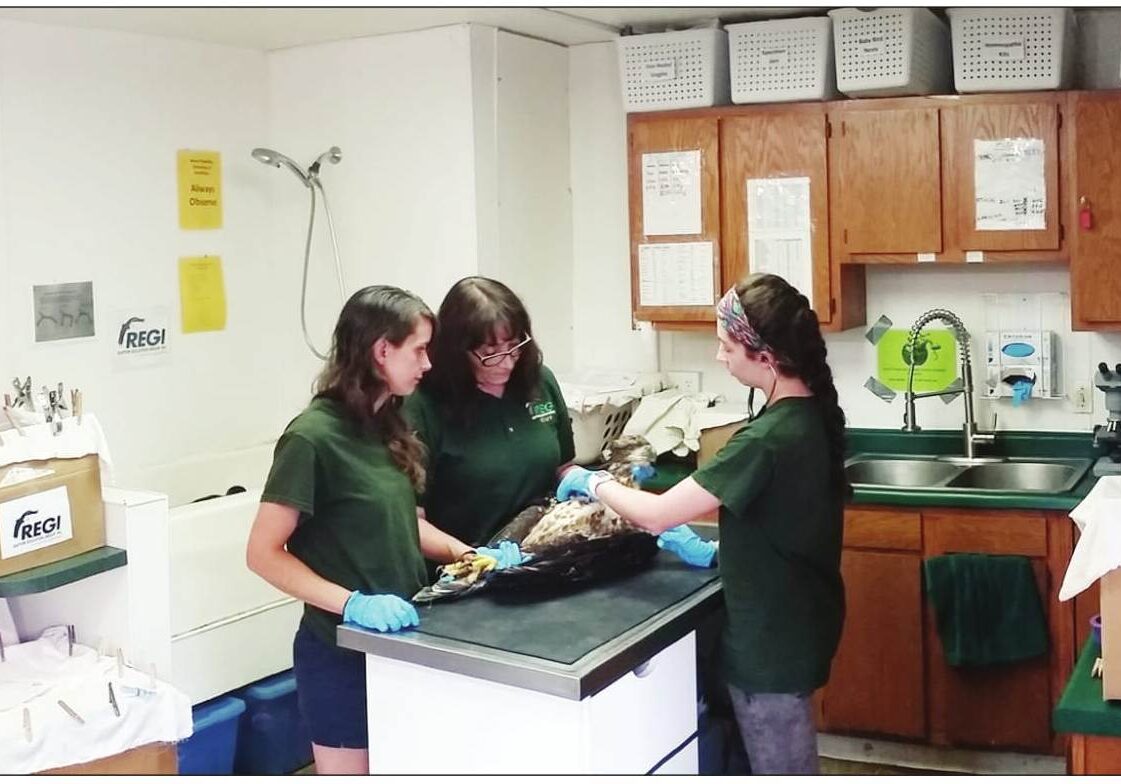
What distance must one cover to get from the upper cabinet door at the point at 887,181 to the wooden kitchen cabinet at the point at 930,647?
849mm

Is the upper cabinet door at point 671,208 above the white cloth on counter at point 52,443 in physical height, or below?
above

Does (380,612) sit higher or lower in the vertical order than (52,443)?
lower

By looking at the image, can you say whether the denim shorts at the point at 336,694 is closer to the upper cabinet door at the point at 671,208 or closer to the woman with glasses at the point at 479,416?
the woman with glasses at the point at 479,416

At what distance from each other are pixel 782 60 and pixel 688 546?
6.25 ft

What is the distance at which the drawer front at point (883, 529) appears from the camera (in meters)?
3.80

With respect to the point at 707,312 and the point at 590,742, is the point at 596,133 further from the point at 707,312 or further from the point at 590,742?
the point at 590,742

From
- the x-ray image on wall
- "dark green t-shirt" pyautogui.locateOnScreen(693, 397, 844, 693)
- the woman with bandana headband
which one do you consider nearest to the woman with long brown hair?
the woman with bandana headband

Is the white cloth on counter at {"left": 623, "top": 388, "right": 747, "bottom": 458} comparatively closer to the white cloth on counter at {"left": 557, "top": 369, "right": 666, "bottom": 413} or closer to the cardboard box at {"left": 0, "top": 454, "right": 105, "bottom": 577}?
the white cloth on counter at {"left": 557, "top": 369, "right": 666, "bottom": 413}

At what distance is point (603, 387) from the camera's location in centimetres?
446

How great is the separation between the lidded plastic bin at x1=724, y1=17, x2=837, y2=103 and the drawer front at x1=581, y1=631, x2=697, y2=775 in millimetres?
2125

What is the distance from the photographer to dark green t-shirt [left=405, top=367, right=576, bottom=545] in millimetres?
2824

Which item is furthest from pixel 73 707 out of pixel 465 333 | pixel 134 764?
pixel 465 333

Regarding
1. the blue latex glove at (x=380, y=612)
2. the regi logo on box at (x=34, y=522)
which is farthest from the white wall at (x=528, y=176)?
the blue latex glove at (x=380, y=612)

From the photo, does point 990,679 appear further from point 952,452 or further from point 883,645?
point 952,452
